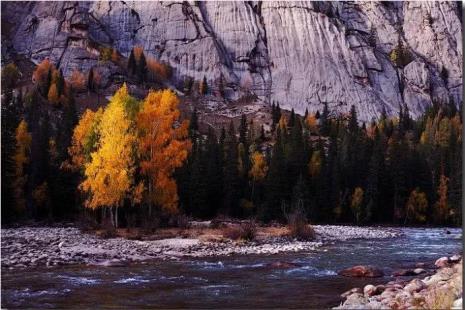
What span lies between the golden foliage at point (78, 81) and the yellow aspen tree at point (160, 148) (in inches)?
2132

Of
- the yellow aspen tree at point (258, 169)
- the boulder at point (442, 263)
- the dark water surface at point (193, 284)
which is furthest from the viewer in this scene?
the yellow aspen tree at point (258, 169)

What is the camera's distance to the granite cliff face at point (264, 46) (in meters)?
80.3

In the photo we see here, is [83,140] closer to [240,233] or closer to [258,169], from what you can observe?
[240,233]

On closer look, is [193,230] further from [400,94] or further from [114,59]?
[400,94]

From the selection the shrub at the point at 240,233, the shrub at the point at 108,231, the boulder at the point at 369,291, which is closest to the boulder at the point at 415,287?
the boulder at the point at 369,291

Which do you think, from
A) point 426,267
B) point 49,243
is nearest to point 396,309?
point 426,267

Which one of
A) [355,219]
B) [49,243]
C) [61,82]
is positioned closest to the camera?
[49,243]

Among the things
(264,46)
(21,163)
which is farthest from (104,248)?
(264,46)

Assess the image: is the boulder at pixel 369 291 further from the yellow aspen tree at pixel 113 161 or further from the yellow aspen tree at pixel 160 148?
the yellow aspen tree at pixel 160 148

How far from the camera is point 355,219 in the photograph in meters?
32.6

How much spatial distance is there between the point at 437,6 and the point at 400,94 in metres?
17.1

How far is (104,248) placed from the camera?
14.0 m

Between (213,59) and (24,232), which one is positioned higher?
(213,59)

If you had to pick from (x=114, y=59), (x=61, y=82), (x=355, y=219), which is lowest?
(x=355, y=219)
